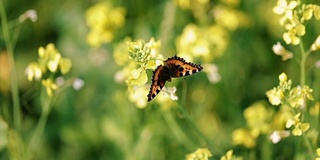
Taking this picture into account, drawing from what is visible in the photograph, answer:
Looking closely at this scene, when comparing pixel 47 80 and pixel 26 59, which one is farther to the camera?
pixel 26 59

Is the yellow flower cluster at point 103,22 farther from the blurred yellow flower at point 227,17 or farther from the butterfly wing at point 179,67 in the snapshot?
the butterfly wing at point 179,67

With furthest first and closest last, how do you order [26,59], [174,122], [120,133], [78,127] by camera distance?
[26,59] → [78,127] → [120,133] → [174,122]

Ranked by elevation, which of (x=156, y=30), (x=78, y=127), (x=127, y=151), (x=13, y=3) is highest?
(x=13, y=3)

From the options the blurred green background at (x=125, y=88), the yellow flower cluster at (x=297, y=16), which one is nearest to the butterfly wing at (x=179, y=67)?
the yellow flower cluster at (x=297, y=16)

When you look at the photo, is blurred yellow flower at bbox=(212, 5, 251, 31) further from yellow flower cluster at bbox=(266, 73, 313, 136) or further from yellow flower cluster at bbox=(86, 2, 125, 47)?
yellow flower cluster at bbox=(266, 73, 313, 136)

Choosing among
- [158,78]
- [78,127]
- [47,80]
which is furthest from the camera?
[78,127]

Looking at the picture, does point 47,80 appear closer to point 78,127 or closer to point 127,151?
point 127,151

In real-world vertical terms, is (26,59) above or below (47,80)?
above

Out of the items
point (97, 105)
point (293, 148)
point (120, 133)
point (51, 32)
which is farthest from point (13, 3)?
point (293, 148)

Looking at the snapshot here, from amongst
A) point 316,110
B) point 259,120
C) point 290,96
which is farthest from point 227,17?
point 290,96
